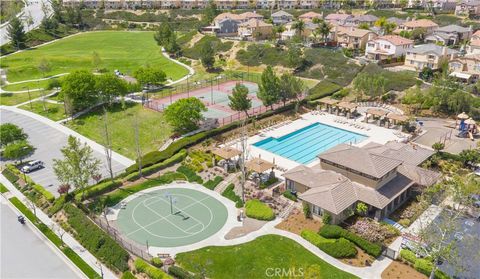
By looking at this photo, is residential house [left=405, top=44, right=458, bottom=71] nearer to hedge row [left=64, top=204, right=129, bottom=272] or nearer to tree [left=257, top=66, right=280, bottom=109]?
tree [left=257, top=66, right=280, bottom=109]

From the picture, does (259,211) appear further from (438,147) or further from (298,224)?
(438,147)

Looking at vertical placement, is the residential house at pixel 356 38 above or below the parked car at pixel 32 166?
above

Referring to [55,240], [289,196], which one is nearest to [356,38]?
[289,196]

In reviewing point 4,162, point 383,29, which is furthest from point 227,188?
point 383,29

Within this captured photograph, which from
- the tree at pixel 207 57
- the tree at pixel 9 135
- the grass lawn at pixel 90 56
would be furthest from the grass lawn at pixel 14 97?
the tree at pixel 207 57

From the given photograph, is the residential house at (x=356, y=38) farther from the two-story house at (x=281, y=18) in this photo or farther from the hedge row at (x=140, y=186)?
the hedge row at (x=140, y=186)

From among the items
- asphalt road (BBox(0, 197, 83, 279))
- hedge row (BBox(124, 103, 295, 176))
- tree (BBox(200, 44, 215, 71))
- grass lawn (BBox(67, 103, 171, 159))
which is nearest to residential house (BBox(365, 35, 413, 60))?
tree (BBox(200, 44, 215, 71))
